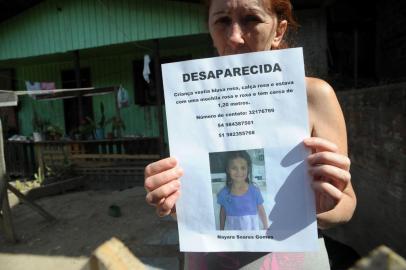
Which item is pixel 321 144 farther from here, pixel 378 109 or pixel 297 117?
pixel 378 109

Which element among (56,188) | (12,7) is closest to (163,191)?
(56,188)

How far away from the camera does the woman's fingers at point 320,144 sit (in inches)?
38.2

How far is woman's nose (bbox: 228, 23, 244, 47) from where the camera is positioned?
45.6 inches

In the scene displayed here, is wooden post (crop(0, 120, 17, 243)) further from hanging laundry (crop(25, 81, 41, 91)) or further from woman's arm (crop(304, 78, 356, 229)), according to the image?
woman's arm (crop(304, 78, 356, 229))

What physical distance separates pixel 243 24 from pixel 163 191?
2.00 feet

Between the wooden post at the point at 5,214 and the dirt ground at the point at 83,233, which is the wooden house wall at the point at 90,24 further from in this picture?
the wooden post at the point at 5,214

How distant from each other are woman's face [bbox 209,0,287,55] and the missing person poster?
18 centimetres

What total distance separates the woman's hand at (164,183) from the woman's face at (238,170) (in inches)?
6.1

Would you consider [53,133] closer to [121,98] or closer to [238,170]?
[121,98]

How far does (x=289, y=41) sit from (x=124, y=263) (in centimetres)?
152

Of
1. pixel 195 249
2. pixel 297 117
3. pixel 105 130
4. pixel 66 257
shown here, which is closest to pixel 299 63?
pixel 297 117

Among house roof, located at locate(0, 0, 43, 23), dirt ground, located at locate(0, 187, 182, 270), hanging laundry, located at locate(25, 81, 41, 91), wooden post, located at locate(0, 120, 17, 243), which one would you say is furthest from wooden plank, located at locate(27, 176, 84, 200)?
house roof, located at locate(0, 0, 43, 23)

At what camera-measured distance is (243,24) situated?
1182 millimetres

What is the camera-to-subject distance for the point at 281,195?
1.03m
